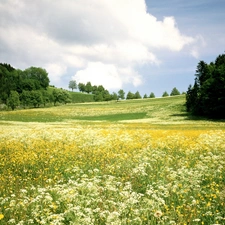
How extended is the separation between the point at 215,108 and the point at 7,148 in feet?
176

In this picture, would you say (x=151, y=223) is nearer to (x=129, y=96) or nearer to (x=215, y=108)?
(x=215, y=108)

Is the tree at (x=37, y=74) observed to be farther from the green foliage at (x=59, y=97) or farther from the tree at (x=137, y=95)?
the tree at (x=137, y=95)

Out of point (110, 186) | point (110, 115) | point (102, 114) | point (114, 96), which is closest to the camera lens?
point (110, 186)

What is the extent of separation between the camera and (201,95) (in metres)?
63.9

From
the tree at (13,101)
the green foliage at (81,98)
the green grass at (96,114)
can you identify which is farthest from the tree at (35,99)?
the green foliage at (81,98)

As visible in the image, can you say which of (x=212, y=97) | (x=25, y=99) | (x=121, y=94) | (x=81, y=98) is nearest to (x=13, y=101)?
(x=25, y=99)

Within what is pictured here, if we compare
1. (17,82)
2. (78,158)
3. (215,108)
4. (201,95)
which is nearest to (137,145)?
(78,158)

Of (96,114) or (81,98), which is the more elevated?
(81,98)

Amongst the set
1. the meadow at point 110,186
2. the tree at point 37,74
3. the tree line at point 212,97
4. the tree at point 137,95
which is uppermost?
the tree at point 37,74

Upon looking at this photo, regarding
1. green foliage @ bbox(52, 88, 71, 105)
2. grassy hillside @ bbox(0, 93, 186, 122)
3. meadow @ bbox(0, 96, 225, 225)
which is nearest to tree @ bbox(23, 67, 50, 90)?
green foliage @ bbox(52, 88, 71, 105)

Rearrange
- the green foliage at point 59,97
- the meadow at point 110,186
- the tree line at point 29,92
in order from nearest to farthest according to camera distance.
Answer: the meadow at point 110,186, the tree line at point 29,92, the green foliage at point 59,97

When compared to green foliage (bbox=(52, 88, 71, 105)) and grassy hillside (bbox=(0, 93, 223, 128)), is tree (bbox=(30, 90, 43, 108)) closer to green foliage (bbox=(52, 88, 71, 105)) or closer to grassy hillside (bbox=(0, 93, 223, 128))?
green foliage (bbox=(52, 88, 71, 105))

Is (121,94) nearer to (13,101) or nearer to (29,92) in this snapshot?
(29,92)

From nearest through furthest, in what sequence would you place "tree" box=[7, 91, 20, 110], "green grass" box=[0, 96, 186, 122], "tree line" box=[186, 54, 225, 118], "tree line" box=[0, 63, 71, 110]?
"tree line" box=[186, 54, 225, 118], "green grass" box=[0, 96, 186, 122], "tree" box=[7, 91, 20, 110], "tree line" box=[0, 63, 71, 110]
